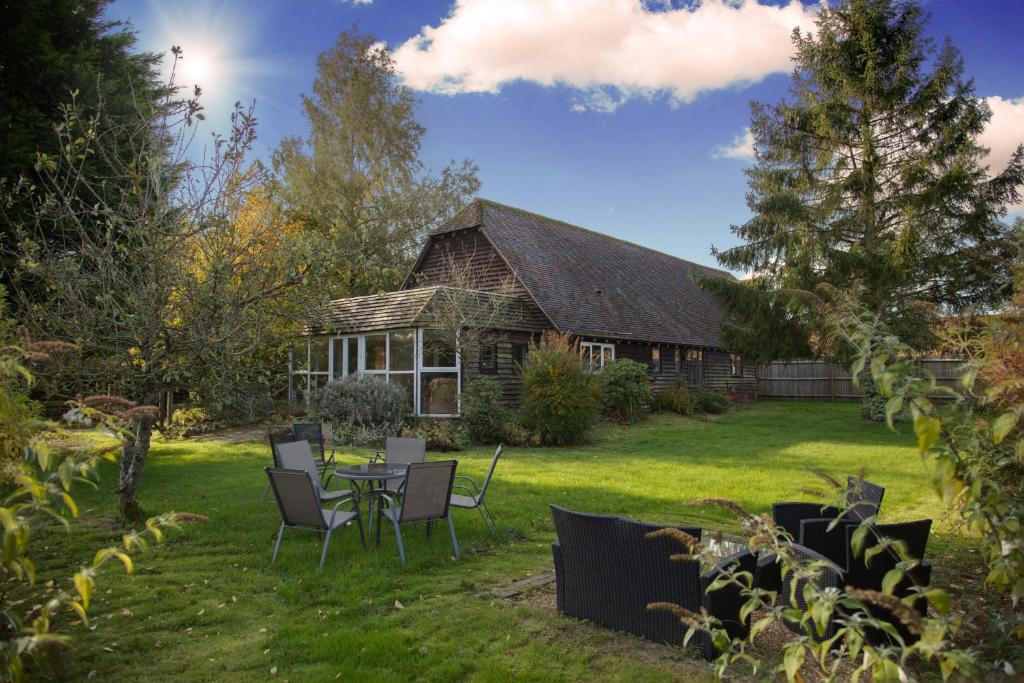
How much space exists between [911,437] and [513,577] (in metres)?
14.0

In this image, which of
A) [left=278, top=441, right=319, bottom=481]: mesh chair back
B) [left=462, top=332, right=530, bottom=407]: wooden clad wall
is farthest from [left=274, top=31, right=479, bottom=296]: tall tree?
[left=278, top=441, right=319, bottom=481]: mesh chair back

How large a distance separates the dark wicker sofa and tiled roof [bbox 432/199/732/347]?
49.5 feet

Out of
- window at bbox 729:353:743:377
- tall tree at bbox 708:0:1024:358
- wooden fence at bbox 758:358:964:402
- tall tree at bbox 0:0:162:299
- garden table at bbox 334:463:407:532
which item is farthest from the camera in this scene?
window at bbox 729:353:743:377

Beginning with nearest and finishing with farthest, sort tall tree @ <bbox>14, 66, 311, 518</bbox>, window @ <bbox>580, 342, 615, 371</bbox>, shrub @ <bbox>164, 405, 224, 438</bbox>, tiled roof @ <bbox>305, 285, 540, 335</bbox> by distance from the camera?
tall tree @ <bbox>14, 66, 311, 518</bbox> < shrub @ <bbox>164, 405, 224, 438</bbox> < tiled roof @ <bbox>305, 285, 540, 335</bbox> < window @ <bbox>580, 342, 615, 371</bbox>

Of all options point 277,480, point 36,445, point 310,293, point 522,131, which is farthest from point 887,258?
point 36,445

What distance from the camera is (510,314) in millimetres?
19031

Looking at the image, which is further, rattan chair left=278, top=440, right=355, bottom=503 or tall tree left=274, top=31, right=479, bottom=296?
tall tree left=274, top=31, right=479, bottom=296

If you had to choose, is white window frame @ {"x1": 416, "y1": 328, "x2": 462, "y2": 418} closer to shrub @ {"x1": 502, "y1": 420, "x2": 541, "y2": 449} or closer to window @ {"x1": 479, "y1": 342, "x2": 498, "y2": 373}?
window @ {"x1": 479, "y1": 342, "x2": 498, "y2": 373}

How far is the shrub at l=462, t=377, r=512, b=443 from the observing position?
14.6 metres

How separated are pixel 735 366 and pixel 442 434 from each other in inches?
755

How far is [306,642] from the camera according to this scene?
4168 millimetres

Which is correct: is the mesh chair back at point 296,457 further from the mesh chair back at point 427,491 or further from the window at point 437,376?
the window at point 437,376

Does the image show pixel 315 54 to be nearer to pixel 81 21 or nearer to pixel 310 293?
pixel 81 21

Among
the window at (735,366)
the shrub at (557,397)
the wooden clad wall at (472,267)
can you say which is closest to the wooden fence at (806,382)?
the window at (735,366)
